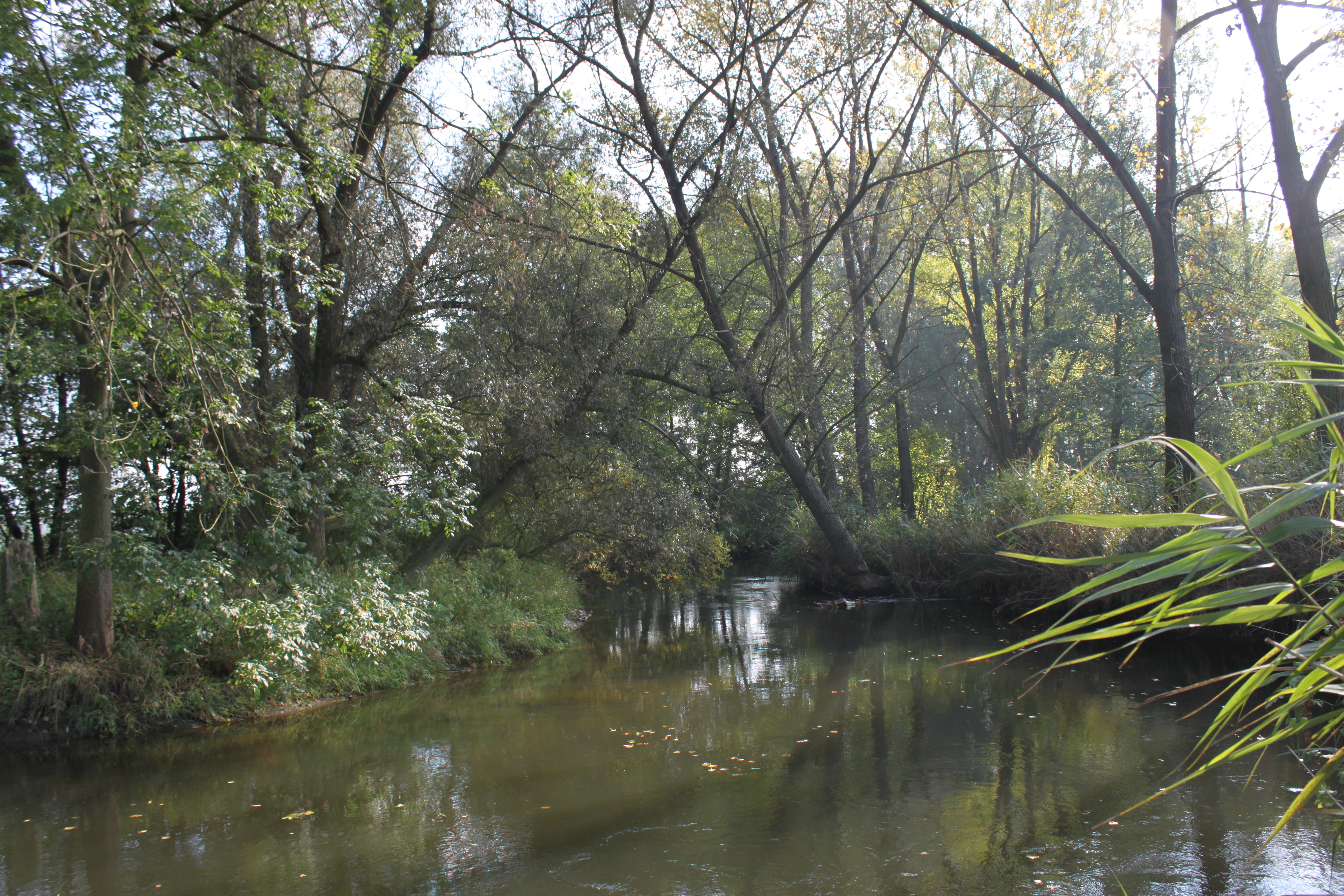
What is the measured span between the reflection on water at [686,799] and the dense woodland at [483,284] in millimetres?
1650

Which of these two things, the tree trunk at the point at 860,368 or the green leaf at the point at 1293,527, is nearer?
the green leaf at the point at 1293,527

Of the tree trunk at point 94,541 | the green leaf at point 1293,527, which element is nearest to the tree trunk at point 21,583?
the tree trunk at point 94,541

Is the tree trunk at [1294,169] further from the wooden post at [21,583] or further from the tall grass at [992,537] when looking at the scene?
the wooden post at [21,583]

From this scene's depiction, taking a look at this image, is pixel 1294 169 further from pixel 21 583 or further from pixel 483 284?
pixel 21 583

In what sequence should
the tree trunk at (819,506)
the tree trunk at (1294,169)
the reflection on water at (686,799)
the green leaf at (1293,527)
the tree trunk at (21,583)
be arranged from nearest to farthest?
the green leaf at (1293,527) → the reflection on water at (686,799) → the tree trunk at (21,583) → the tree trunk at (1294,169) → the tree trunk at (819,506)

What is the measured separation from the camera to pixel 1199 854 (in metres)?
4.58

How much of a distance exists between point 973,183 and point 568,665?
1233cm

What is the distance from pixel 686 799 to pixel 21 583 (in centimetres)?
750

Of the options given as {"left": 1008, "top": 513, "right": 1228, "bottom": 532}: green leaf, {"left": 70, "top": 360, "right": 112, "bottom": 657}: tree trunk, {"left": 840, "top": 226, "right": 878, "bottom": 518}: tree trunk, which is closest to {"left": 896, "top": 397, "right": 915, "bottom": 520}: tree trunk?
{"left": 840, "top": 226, "right": 878, "bottom": 518}: tree trunk

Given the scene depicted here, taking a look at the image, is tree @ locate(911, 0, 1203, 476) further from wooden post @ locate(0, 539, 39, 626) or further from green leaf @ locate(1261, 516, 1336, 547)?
wooden post @ locate(0, 539, 39, 626)

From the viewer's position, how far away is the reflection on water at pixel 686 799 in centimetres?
466

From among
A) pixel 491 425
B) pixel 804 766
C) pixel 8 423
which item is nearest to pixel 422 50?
pixel 491 425

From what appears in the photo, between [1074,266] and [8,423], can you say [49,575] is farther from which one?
[1074,266]

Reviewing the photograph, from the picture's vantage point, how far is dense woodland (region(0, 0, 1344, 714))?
7.01 metres
